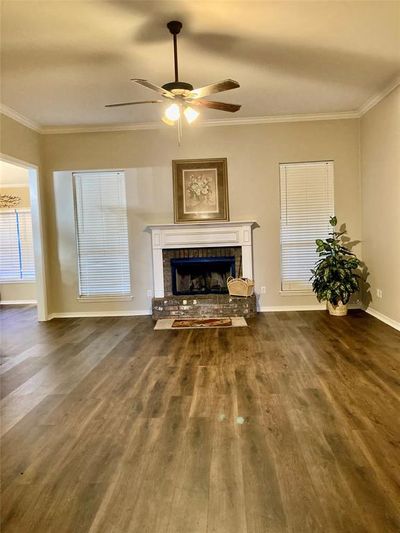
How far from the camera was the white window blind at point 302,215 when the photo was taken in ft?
18.7

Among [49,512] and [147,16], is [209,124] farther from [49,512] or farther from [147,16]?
[49,512]

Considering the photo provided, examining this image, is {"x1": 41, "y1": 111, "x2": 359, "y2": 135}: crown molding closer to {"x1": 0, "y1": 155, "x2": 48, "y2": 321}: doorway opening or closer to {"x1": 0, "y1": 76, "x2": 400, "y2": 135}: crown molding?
{"x1": 0, "y1": 76, "x2": 400, "y2": 135}: crown molding

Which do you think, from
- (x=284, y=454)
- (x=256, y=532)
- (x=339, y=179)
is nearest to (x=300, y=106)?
(x=339, y=179)

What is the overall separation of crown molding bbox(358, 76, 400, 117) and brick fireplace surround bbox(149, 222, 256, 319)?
7.78 feet

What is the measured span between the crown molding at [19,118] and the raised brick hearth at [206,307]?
3.37 meters

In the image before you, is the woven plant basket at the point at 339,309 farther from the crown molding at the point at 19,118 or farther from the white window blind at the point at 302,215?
the crown molding at the point at 19,118

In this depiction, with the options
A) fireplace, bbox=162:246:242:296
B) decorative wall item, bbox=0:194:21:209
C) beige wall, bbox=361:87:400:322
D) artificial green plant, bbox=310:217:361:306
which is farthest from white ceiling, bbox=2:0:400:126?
decorative wall item, bbox=0:194:21:209

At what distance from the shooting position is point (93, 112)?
5.06 m

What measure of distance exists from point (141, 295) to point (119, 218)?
4.43 ft

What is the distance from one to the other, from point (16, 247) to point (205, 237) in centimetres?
454

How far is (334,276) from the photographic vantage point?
520cm

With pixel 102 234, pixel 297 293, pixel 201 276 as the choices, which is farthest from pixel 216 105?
pixel 297 293

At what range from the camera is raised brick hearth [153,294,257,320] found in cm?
546

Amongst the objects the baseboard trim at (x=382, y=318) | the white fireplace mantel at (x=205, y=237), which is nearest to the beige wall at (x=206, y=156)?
the white fireplace mantel at (x=205, y=237)
